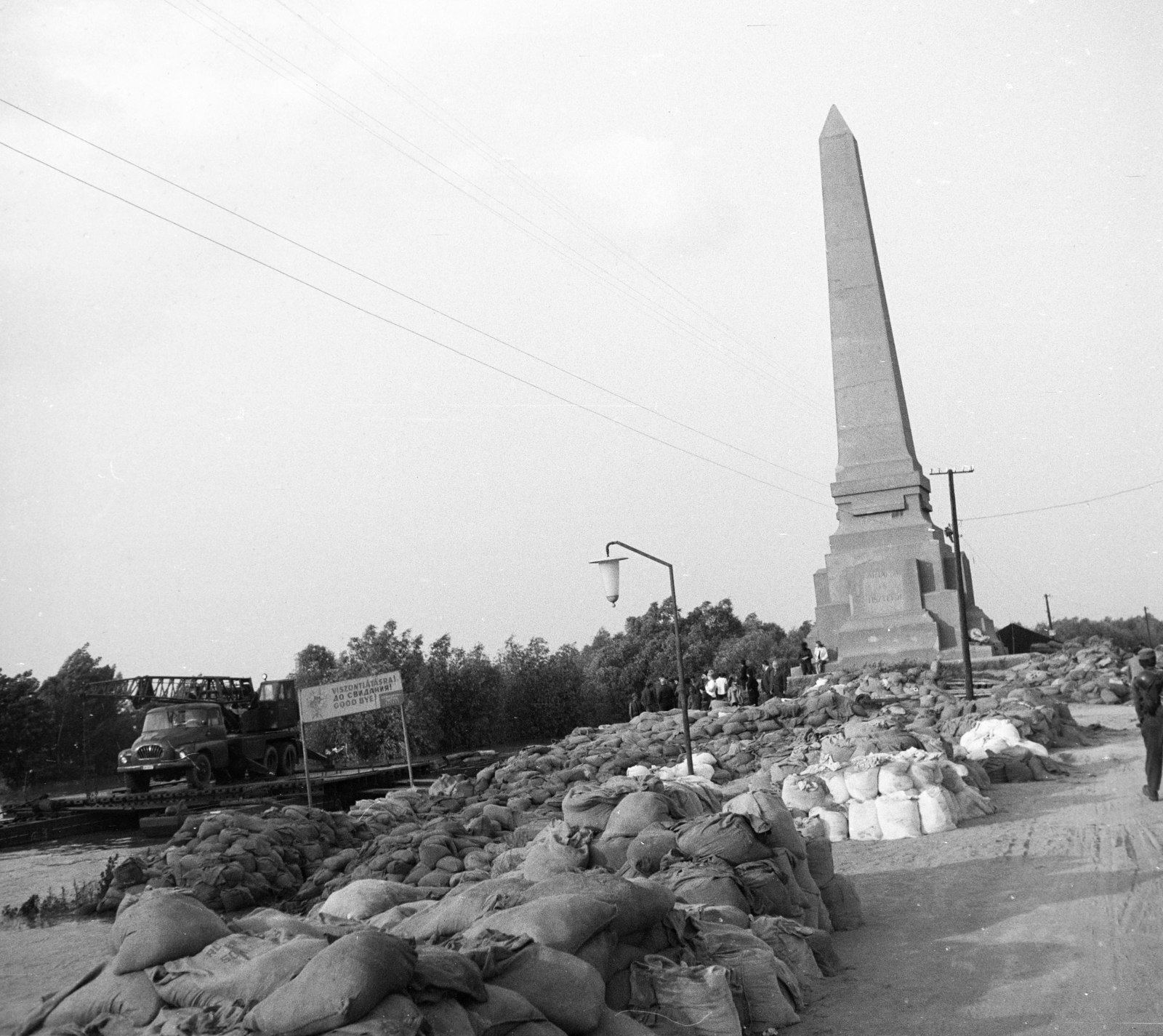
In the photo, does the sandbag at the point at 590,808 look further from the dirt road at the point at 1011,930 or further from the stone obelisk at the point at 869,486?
the stone obelisk at the point at 869,486

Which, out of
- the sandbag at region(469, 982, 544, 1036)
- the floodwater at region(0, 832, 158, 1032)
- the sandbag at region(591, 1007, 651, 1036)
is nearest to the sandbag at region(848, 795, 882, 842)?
the sandbag at region(591, 1007, 651, 1036)

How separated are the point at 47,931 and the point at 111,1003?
748cm

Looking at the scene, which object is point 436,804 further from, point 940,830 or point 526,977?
point 526,977

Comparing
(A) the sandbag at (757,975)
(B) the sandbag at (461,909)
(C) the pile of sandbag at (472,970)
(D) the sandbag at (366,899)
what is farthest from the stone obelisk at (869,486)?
(B) the sandbag at (461,909)

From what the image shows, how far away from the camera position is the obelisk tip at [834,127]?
89.8ft

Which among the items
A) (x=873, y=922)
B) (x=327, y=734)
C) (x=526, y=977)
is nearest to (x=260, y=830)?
(x=873, y=922)

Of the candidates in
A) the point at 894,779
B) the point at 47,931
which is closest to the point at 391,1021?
the point at 894,779

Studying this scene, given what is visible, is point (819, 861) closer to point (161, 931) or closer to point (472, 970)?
point (472, 970)

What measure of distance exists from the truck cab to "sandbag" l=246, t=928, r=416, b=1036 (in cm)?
1884

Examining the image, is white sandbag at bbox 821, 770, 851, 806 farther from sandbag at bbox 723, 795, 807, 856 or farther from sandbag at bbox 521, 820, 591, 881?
sandbag at bbox 521, 820, 591, 881

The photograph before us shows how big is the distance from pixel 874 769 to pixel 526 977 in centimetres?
675

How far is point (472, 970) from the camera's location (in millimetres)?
4133

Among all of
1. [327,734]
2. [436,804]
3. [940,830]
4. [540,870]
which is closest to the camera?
[540,870]

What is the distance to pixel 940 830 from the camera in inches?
393
